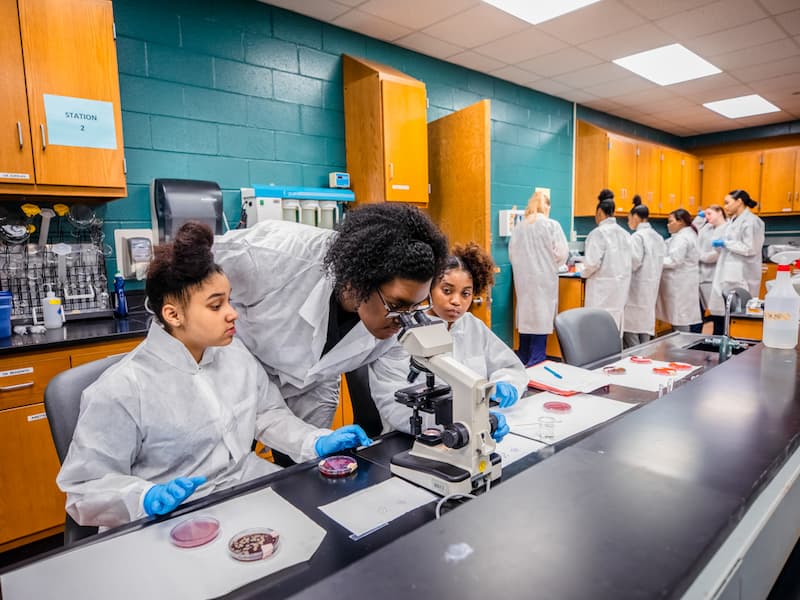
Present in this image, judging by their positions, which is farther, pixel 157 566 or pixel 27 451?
pixel 27 451

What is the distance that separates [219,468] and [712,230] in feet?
18.4

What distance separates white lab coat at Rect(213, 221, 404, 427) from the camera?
54.6 inches

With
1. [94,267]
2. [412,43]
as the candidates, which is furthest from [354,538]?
[412,43]

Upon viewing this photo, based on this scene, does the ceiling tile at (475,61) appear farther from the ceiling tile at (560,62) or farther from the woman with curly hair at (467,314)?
the woman with curly hair at (467,314)

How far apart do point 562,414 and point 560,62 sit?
372cm

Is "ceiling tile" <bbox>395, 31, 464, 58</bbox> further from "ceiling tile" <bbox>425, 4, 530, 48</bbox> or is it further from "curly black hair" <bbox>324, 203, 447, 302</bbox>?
"curly black hair" <bbox>324, 203, 447, 302</bbox>

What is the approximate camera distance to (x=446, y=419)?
938 millimetres

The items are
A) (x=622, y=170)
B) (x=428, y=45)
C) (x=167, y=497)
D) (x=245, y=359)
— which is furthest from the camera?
(x=622, y=170)

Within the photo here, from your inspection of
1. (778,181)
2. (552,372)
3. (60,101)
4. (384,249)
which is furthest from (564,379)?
(778,181)

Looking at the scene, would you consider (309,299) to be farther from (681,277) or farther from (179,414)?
(681,277)

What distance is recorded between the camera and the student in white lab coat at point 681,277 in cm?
455

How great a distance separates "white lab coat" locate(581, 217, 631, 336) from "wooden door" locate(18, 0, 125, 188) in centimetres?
346

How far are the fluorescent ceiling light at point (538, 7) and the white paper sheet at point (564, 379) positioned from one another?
2.41 metres

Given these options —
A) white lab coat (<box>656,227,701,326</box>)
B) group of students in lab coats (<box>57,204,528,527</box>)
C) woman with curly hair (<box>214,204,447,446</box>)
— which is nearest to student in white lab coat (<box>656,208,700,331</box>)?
white lab coat (<box>656,227,701,326</box>)
